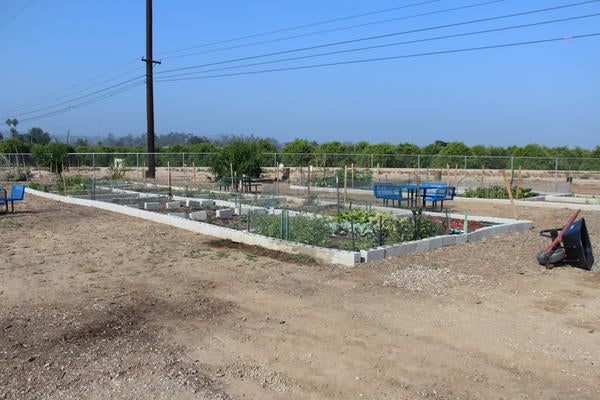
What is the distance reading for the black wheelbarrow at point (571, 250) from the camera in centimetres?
876

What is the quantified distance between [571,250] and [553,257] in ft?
1.04

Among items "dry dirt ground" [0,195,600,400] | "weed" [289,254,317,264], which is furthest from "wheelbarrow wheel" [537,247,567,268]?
"weed" [289,254,317,264]

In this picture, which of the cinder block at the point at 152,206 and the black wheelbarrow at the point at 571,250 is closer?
the black wheelbarrow at the point at 571,250

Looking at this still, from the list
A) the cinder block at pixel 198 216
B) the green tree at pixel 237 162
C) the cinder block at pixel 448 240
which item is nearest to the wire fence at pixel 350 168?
the green tree at pixel 237 162

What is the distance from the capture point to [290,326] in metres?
6.04

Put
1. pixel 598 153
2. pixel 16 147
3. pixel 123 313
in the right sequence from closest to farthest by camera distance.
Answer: pixel 123 313, pixel 598 153, pixel 16 147

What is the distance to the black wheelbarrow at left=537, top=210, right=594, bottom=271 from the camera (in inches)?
345

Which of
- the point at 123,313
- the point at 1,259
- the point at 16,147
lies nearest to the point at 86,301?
the point at 123,313

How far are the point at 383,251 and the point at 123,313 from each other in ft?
15.6

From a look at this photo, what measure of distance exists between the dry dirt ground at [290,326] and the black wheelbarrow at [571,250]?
25 cm

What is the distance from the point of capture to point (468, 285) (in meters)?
7.90

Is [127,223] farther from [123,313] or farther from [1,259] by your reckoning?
[123,313]

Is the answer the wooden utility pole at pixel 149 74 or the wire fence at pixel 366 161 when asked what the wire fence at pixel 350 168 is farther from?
the wooden utility pole at pixel 149 74

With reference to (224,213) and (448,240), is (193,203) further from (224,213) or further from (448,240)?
(448,240)
